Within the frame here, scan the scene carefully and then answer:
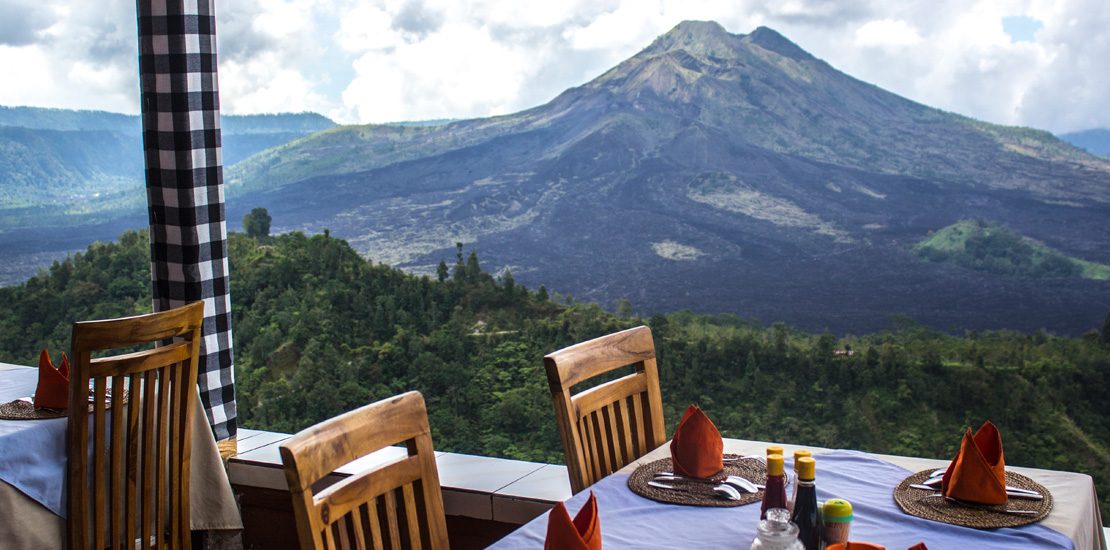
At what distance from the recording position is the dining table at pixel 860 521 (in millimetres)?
1234

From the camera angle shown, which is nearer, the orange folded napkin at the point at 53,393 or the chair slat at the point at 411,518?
the chair slat at the point at 411,518

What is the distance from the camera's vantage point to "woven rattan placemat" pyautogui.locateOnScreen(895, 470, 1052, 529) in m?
1.28

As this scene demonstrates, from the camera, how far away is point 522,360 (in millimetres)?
7324

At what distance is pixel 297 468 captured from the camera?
1.10 m

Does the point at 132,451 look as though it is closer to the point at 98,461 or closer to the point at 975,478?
the point at 98,461

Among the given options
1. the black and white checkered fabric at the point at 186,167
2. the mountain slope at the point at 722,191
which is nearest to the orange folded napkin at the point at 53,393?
the black and white checkered fabric at the point at 186,167

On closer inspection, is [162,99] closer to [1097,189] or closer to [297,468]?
[297,468]

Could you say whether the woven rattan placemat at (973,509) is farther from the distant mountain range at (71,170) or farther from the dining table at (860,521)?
the distant mountain range at (71,170)

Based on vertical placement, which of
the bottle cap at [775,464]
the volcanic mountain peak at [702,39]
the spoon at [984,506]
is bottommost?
the spoon at [984,506]

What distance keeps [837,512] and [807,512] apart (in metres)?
0.06

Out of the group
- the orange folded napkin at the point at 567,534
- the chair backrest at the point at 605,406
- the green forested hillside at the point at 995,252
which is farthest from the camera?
the green forested hillside at the point at 995,252

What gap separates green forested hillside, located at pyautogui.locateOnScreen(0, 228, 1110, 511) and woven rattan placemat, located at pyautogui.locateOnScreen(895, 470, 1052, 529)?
4350mm

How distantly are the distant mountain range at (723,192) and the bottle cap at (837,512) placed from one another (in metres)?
5.33

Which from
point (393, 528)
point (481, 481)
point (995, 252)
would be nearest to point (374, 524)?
point (393, 528)
